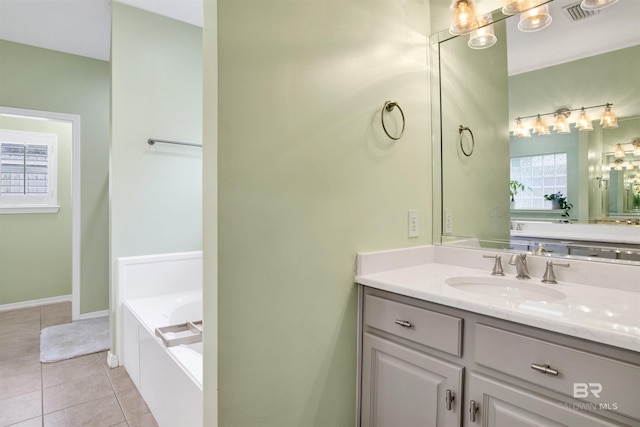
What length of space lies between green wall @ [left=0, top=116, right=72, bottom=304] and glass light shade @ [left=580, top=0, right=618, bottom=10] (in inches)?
193

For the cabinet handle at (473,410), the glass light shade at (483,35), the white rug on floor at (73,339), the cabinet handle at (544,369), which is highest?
the glass light shade at (483,35)

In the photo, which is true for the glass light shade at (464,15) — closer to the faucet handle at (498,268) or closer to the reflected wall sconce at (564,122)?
the reflected wall sconce at (564,122)

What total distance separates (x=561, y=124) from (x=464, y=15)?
0.65m

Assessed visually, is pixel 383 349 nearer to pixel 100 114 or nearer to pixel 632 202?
pixel 632 202

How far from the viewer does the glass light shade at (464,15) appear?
156 cm

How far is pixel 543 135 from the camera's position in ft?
4.78

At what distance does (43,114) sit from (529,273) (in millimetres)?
4146

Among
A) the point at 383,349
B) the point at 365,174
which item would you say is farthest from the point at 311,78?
→ the point at 383,349

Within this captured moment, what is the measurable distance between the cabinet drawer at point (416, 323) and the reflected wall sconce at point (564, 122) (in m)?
0.93

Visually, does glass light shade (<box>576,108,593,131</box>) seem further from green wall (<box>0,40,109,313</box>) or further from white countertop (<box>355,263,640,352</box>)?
green wall (<box>0,40,109,313</box>)

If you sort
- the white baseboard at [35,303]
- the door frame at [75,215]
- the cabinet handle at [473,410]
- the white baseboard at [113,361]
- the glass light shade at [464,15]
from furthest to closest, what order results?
the white baseboard at [35,303], the door frame at [75,215], the white baseboard at [113,361], the glass light shade at [464,15], the cabinet handle at [473,410]

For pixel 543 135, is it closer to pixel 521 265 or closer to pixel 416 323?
pixel 521 265

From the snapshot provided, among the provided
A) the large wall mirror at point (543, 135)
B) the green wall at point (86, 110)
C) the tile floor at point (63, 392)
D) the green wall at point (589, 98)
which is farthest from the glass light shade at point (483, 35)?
the green wall at point (86, 110)

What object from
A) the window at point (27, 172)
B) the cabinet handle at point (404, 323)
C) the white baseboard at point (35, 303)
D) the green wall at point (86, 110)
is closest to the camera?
the cabinet handle at point (404, 323)
